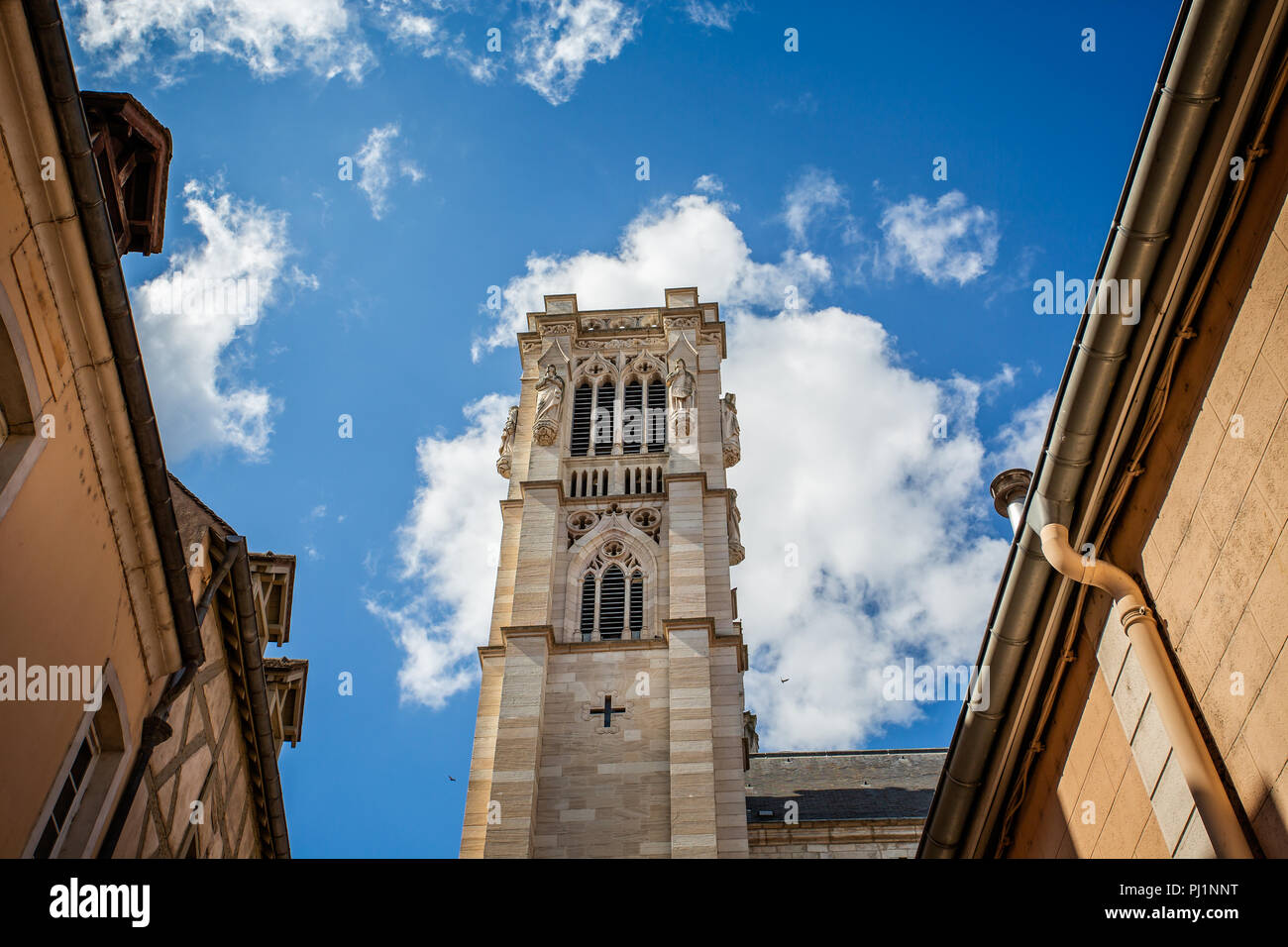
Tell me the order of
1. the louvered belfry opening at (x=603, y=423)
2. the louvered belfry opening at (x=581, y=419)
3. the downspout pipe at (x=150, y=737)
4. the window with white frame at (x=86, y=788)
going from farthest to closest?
the louvered belfry opening at (x=581, y=419)
the louvered belfry opening at (x=603, y=423)
the downspout pipe at (x=150, y=737)
the window with white frame at (x=86, y=788)

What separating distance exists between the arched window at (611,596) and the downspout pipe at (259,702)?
14183 millimetres

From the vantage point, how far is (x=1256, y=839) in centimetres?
656

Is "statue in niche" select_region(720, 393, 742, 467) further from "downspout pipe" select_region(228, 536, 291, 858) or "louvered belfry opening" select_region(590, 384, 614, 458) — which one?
"downspout pipe" select_region(228, 536, 291, 858)

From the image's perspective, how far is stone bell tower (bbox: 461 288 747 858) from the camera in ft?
85.1

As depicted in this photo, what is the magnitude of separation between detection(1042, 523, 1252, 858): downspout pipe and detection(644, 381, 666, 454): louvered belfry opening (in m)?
27.6

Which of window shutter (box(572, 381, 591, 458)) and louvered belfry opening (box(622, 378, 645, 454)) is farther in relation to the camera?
window shutter (box(572, 381, 591, 458))

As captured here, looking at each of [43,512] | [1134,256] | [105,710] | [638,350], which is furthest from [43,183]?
[638,350]

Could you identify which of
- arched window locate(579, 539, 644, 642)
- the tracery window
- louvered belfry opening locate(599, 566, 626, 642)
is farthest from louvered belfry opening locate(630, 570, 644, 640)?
the tracery window

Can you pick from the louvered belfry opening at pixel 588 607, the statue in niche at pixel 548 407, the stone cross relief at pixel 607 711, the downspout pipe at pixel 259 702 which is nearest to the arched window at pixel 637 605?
the louvered belfry opening at pixel 588 607

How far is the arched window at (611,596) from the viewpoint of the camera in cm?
3048

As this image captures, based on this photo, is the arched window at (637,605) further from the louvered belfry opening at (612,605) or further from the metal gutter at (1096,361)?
the metal gutter at (1096,361)

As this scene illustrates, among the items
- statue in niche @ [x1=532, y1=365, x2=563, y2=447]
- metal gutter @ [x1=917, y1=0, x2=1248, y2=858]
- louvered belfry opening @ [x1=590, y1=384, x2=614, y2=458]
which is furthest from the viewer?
louvered belfry opening @ [x1=590, y1=384, x2=614, y2=458]

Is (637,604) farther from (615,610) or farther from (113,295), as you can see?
(113,295)
